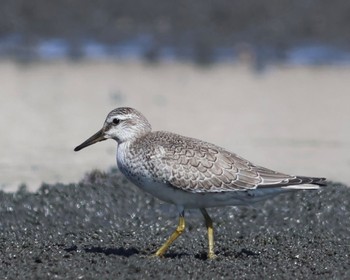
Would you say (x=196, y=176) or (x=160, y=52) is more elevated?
(x=160, y=52)

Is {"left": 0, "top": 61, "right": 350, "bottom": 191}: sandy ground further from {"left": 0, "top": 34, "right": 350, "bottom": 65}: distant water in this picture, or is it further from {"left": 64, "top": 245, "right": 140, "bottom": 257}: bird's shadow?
{"left": 64, "top": 245, "right": 140, "bottom": 257}: bird's shadow

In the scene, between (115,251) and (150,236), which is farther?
(150,236)

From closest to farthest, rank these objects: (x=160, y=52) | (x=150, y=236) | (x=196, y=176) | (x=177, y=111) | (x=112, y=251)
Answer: (x=196, y=176), (x=112, y=251), (x=150, y=236), (x=177, y=111), (x=160, y=52)

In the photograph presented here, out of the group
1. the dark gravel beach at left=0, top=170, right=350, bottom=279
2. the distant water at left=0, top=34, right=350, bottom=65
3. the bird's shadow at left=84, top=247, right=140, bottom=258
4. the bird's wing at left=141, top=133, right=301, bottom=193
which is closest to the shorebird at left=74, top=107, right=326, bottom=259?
the bird's wing at left=141, top=133, right=301, bottom=193

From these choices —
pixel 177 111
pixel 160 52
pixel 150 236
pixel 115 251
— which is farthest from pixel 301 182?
pixel 160 52

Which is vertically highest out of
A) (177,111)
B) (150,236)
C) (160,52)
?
(160,52)

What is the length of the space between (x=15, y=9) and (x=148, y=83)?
4277 mm

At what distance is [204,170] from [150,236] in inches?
66.5

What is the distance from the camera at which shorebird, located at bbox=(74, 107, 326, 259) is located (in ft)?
31.3

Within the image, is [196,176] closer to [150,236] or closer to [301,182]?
[301,182]

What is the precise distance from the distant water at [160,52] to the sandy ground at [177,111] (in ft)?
1.71

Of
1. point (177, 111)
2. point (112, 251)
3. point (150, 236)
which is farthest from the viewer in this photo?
point (177, 111)

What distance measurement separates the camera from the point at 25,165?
1487 centimetres

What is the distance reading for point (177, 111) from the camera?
1789 centimetres
